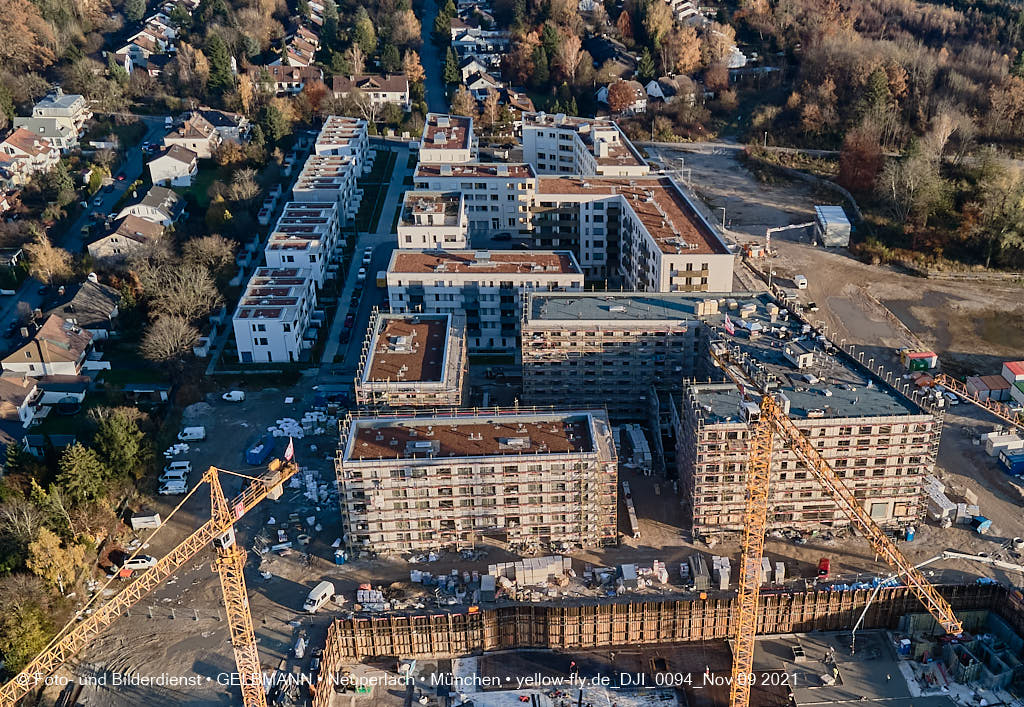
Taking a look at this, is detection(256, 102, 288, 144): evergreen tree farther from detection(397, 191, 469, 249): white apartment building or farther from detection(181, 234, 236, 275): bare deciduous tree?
detection(397, 191, 469, 249): white apartment building

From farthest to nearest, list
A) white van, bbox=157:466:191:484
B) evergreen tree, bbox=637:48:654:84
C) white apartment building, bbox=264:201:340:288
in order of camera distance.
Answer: evergreen tree, bbox=637:48:654:84
white apartment building, bbox=264:201:340:288
white van, bbox=157:466:191:484

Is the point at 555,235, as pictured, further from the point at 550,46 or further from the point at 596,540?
the point at 550,46

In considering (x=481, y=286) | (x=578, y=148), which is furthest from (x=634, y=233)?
(x=578, y=148)

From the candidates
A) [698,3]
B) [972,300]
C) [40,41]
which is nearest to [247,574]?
[972,300]

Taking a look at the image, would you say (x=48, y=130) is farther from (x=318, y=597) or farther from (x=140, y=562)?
(x=318, y=597)

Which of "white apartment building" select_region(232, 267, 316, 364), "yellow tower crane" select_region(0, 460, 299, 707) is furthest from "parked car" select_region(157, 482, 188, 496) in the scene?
"white apartment building" select_region(232, 267, 316, 364)

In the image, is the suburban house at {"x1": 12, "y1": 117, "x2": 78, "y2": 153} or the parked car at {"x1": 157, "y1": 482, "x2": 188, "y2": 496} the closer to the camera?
the parked car at {"x1": 157, "y1": 482, "x2": 188, "y2": 496}

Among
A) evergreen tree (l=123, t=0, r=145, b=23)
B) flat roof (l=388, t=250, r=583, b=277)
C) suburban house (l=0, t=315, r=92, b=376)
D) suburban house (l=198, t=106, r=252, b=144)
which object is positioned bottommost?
suburban house (l=0, t=315, r=92, b=376)
